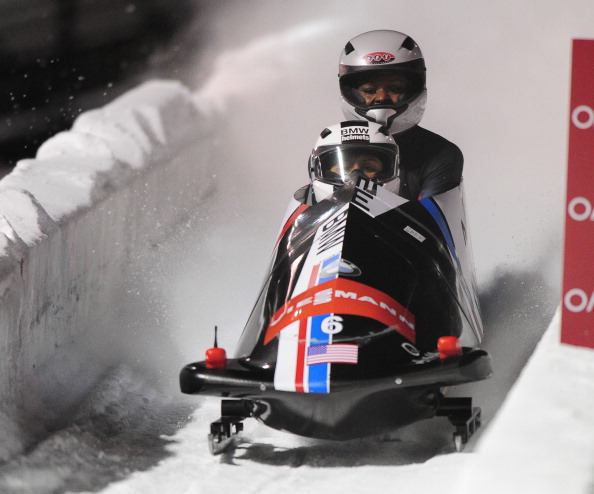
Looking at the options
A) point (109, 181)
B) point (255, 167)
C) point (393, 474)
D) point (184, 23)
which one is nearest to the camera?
point (393, 474)

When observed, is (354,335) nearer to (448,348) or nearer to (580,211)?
(448,348)

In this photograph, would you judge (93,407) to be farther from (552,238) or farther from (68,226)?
(552,238)

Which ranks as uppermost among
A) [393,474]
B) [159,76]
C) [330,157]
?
[159,76]

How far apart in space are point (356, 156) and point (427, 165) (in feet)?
3.42

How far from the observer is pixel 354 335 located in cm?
347

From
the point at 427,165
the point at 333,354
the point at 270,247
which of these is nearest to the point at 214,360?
the point at 333,354

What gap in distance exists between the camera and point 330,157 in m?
4.43

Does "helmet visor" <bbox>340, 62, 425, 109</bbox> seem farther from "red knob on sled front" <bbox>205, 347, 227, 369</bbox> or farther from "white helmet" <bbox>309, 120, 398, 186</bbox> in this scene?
"red knob on sled front" <bbox>205, 347, 227, 369</bbox>

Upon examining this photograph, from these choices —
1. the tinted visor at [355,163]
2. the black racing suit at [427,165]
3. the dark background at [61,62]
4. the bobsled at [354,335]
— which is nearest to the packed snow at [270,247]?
the bobsled at [354,335]

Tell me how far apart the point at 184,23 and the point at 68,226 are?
776 centimetres

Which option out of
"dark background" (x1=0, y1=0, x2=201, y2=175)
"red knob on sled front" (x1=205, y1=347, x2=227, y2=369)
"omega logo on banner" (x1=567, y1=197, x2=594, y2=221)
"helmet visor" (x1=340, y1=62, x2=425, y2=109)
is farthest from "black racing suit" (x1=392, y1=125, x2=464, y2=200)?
"dark background" (x1=0, y1=0, x2=201, y2=175)

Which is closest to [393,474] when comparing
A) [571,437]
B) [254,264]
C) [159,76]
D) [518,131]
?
[571,437]

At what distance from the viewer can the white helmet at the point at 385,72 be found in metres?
6.02

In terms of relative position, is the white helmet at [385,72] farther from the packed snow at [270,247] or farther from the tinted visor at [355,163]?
the tinted visor at [355,163]
